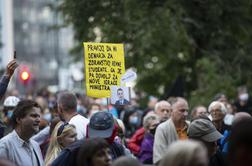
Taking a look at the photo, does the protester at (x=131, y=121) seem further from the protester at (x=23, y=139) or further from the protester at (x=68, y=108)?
the protester at (x=23, y=139)

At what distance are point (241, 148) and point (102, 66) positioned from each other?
6.10 m

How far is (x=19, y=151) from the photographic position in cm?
982

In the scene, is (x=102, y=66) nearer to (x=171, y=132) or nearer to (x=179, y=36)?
(x=171, y=132)

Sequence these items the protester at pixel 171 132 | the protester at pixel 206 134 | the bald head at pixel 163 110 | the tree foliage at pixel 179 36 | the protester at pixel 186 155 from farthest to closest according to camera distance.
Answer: the tree foliage at pixel 179 36
the bald head at pixel 163 110
the protester at pixel 171 132
the protester at pixel 206 134
the protester at pixel 186 155

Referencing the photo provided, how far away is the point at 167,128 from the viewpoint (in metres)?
12.6

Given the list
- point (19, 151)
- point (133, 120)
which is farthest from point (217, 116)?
point (133, 120)

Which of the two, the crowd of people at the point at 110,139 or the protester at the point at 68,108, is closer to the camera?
the crowd of people at the point at 110,139

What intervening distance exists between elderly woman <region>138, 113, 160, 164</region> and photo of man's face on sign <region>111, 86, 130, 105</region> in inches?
60.2

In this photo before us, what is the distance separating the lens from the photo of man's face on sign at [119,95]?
1209 cm

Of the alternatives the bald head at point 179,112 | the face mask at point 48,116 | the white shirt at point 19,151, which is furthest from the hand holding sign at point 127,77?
the face mask at point 48,116

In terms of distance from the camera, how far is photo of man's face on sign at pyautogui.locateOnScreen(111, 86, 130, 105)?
39.7ft

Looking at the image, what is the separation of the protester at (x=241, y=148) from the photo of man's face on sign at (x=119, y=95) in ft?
17.8

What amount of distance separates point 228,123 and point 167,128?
319 cm

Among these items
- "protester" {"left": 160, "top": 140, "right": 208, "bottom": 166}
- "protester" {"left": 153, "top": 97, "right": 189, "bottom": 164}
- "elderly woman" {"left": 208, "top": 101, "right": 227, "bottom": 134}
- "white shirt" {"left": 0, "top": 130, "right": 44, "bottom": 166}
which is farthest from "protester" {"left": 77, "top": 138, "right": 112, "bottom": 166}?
"elderly woman" {"left": 208, "top": 101, "right": 227, "bottom": 134}
